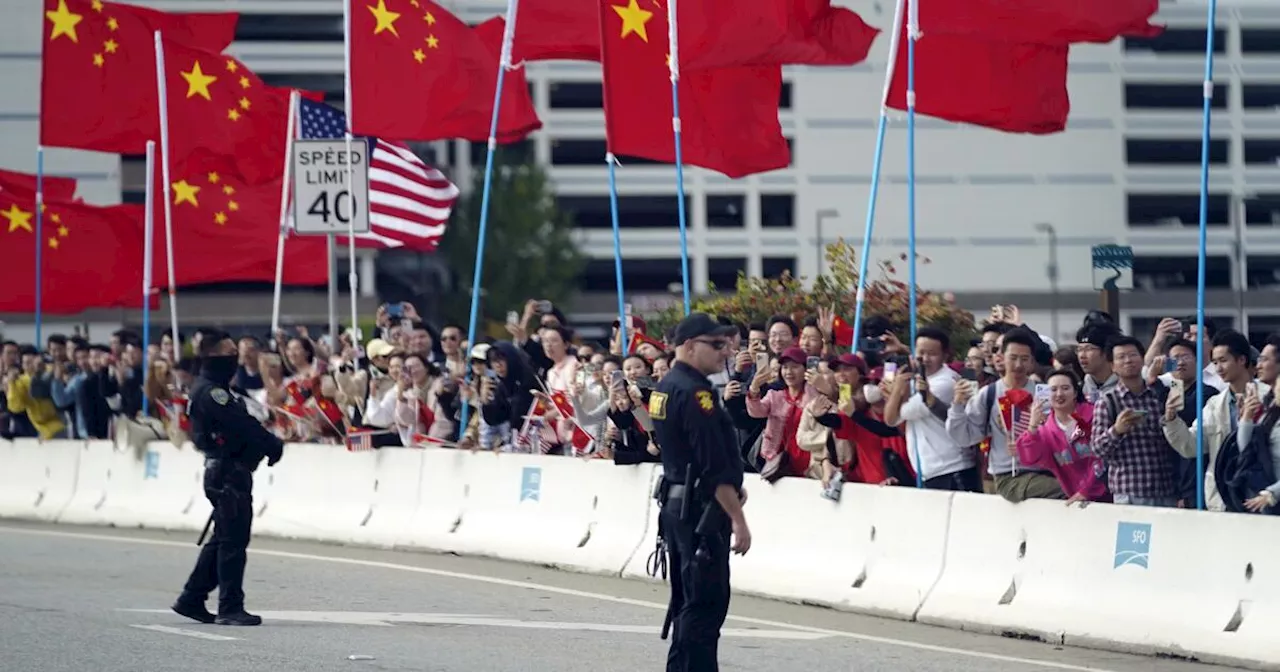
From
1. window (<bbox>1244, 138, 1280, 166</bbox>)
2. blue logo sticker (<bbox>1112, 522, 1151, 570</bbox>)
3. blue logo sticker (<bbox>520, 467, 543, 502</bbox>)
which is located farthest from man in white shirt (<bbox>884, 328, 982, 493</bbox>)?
window (<bbox>1244, 138, 1280, 166</bbox>)

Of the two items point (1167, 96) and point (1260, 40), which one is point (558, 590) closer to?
point (1167, 96)

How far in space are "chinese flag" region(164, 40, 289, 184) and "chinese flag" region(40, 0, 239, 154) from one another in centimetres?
35

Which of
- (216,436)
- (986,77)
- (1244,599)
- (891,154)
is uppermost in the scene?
(891,154)

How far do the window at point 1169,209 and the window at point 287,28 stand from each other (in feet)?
112

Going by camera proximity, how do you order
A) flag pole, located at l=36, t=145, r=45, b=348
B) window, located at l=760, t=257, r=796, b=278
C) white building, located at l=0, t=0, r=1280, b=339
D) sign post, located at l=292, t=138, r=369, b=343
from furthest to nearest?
window, located at l=760, t=257, r=796, b=278 < white building, located at l=0, t=0, r=1280, b=339 < flag pole, located at l=36, t=145, r=45, b=348 < sign post, located at l=292, t=138, r=369, b=343

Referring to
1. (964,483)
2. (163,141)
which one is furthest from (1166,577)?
(163,141)

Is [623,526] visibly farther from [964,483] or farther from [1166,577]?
[1166,577]

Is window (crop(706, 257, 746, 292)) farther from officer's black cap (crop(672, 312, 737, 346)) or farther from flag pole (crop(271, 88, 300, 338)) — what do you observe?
officer's black cap (crop(672, 312, 737, 346))

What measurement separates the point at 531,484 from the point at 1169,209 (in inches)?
3099

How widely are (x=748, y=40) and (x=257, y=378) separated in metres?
7.02

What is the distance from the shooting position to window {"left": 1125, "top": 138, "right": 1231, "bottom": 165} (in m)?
91.8

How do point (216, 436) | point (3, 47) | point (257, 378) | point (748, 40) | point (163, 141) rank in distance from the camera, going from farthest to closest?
point (3, 47)
point (163, 141)
point (257, 378)
point (748, 40)
point (216, 436)

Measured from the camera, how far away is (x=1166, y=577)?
11.5m

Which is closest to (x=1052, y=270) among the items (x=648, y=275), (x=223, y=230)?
(x=648, y=275)
